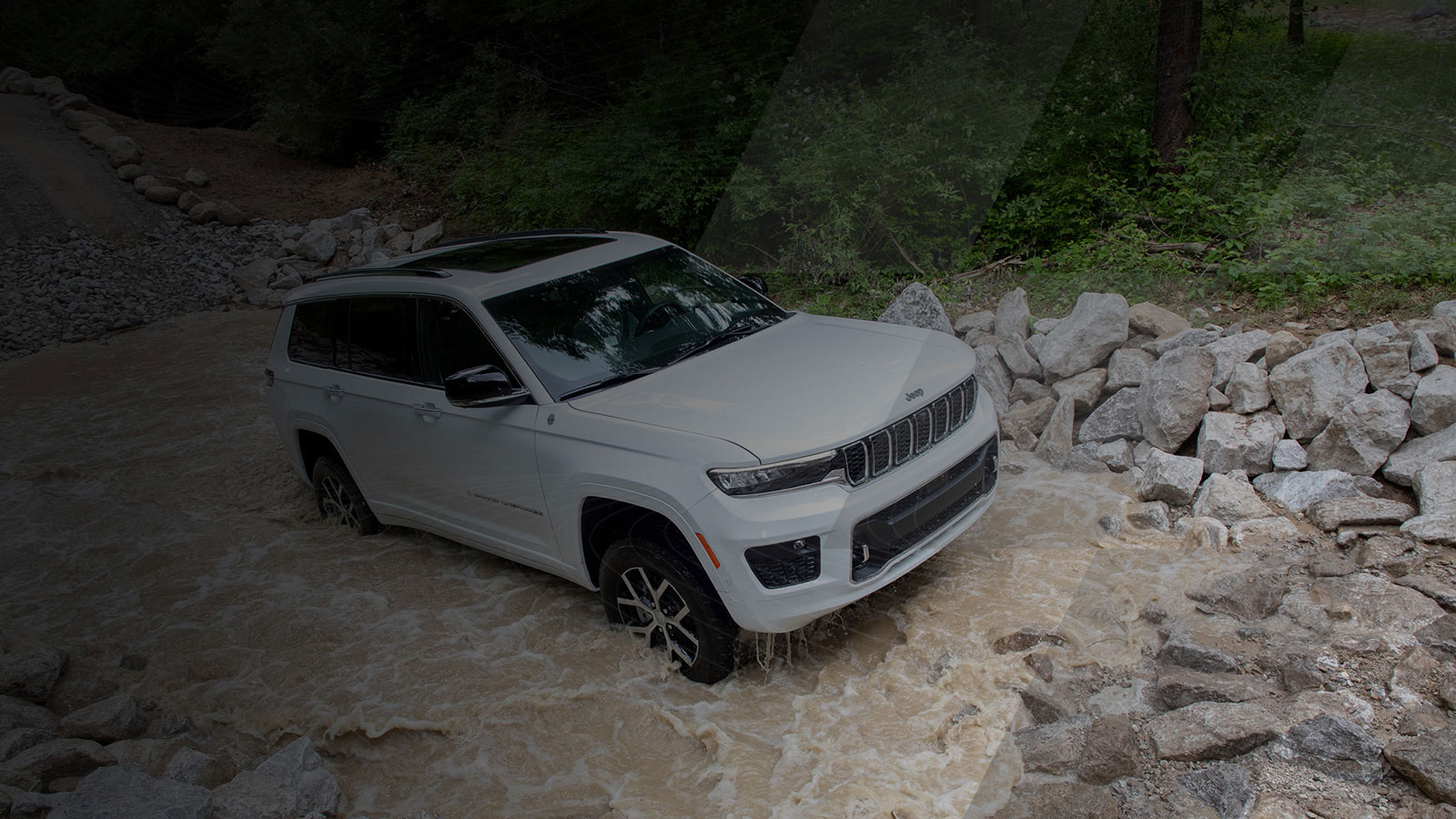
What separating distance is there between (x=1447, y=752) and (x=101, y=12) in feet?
45.8

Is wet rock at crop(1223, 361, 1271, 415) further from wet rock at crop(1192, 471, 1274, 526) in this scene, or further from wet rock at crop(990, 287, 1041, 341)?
wet rock at crop(990, 287, 1041, 341)

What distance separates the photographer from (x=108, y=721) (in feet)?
13.9

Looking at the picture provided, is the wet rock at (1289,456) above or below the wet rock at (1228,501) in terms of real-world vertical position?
above

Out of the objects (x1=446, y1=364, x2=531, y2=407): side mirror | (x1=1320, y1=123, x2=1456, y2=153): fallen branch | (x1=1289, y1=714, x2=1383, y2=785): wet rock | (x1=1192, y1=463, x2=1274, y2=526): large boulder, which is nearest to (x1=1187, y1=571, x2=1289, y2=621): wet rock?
(x1=1192, y1=463, x2=1274, y2=526): large boulder

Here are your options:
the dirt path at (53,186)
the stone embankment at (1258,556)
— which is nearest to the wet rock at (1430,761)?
the stone embankment at (1258,556)

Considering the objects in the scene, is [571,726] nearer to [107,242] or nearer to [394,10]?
[394,10]

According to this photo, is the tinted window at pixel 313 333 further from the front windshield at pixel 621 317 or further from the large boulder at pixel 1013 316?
the large boulder at pixel 1013 316

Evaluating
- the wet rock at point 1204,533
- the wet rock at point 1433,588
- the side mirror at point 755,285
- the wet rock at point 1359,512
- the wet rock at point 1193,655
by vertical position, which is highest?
the side mirror at point 755,285

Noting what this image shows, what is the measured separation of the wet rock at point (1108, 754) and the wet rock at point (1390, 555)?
1748 mm

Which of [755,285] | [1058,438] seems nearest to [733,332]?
[755,285]

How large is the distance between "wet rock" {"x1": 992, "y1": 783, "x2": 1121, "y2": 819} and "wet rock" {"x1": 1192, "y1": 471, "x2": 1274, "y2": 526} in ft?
7.46

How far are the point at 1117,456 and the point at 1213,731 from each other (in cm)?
265

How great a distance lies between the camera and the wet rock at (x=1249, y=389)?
5.48 m

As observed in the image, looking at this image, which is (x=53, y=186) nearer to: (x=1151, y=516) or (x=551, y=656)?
(x=551, y=656)
